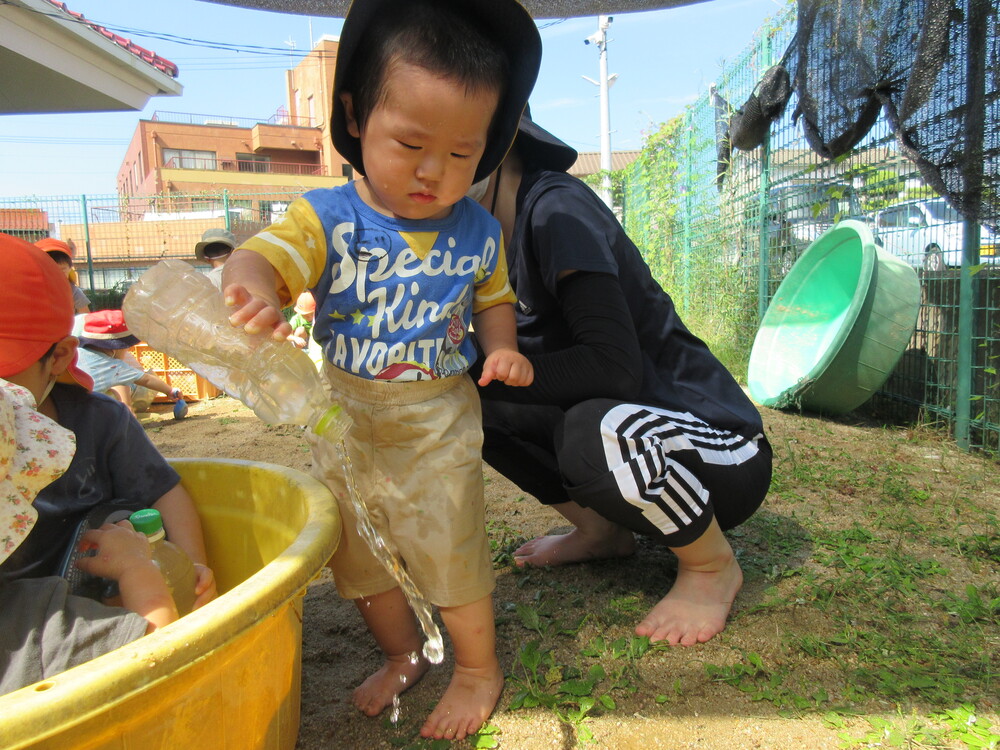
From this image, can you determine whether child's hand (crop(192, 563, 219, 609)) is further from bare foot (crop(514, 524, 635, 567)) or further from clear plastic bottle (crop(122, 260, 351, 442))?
bare foot (crop(514, 524, 635, 567))

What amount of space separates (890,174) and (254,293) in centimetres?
386

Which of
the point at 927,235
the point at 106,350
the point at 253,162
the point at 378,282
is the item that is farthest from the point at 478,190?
the point at 253,162

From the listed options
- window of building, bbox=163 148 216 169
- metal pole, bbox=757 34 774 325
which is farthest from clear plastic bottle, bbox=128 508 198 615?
window of building, bbox=163 148 216 169

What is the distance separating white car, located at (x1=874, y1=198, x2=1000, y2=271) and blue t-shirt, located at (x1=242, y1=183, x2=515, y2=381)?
9.04ft

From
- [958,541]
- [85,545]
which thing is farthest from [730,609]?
[85,545]

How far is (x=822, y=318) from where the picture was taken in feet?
15.8

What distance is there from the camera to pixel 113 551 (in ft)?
4.28

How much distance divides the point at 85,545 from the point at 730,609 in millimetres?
1431

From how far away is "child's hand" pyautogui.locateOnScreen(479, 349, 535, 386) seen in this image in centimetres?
141

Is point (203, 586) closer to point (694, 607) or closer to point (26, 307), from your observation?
point (26, 307)

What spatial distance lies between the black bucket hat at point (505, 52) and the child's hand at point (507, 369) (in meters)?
0.46

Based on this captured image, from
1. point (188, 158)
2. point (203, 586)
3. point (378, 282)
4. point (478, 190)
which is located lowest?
point (203, 586)

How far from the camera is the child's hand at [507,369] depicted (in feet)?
4.61

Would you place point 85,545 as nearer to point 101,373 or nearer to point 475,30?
point 475,30
